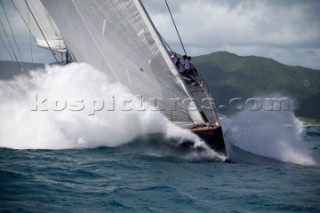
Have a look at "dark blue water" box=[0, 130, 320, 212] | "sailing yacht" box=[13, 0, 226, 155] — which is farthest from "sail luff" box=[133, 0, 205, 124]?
"dark blue water" box=[0, 130, 320, 212]

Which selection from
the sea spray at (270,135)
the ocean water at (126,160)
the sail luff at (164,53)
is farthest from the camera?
the sea spray at (270,135)

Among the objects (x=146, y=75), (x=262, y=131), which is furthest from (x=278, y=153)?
(x=146, y=75)

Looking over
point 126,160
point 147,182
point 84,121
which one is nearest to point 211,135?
point 126,160

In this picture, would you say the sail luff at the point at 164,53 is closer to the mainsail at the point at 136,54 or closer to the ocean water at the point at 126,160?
the mainsail at the point at 136,54

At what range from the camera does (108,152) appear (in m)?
12.4

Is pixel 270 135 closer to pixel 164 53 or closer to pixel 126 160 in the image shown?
pixel 164 53

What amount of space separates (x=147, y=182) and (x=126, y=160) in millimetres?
2469

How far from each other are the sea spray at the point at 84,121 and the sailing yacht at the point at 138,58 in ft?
1.52

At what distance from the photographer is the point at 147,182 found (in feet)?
29.4

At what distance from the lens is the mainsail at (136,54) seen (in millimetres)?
11742

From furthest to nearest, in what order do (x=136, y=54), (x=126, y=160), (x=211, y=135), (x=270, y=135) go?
1. (x=270, y=135)
2. (x=136, y=54)
3. (x=211, y=135)
4. (x=126, y=160)

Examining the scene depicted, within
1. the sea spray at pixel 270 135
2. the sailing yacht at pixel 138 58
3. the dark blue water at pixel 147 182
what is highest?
the sailing yacht at pixel 138 58

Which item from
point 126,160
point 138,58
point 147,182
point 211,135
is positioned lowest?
point 147,182

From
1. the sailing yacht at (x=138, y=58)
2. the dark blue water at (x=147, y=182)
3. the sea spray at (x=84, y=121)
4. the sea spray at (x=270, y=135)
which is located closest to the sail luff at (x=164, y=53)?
the sailing yacht at (x=138, y=58)
